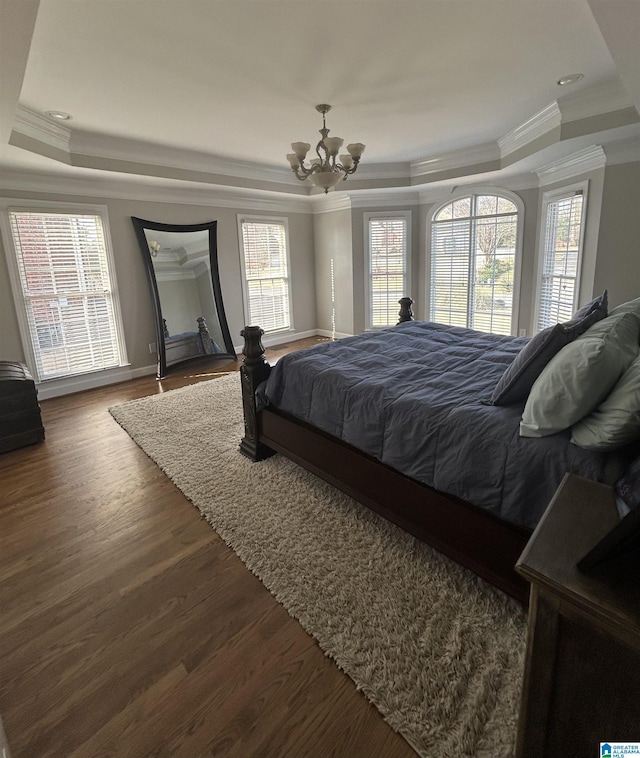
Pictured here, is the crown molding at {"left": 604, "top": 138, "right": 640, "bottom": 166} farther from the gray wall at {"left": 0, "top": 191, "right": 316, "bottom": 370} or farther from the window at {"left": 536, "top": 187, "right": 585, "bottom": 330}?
the gray wall at {"left": 0, "top": 191, "right": 316, "bottom": 370}

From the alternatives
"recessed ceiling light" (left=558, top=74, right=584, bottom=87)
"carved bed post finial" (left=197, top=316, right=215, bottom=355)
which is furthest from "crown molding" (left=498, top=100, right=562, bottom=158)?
"carved bed post finial" (left=197, top=316, right=215, bottom=355)

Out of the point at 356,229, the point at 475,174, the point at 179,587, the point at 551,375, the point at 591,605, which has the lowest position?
the point at 179,587

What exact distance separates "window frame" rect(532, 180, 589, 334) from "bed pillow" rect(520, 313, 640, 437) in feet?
10.4

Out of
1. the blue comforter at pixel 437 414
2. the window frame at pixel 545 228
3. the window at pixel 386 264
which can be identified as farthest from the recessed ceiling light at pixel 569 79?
the window at pixel 386 264

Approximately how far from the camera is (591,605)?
2.61 feet

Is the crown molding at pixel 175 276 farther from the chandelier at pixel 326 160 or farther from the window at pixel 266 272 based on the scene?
the chandelier at pixel 326 160

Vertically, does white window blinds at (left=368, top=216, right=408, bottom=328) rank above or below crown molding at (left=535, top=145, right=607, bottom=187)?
below

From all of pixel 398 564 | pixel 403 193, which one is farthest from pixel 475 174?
pixel 398 564

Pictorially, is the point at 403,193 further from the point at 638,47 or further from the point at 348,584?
the point at 348,584

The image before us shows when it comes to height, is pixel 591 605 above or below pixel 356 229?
below

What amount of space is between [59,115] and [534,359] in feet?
13.5

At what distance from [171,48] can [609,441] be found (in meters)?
3.15

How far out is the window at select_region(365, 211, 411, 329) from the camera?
A: 21.1 ft

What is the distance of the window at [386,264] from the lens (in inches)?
253
